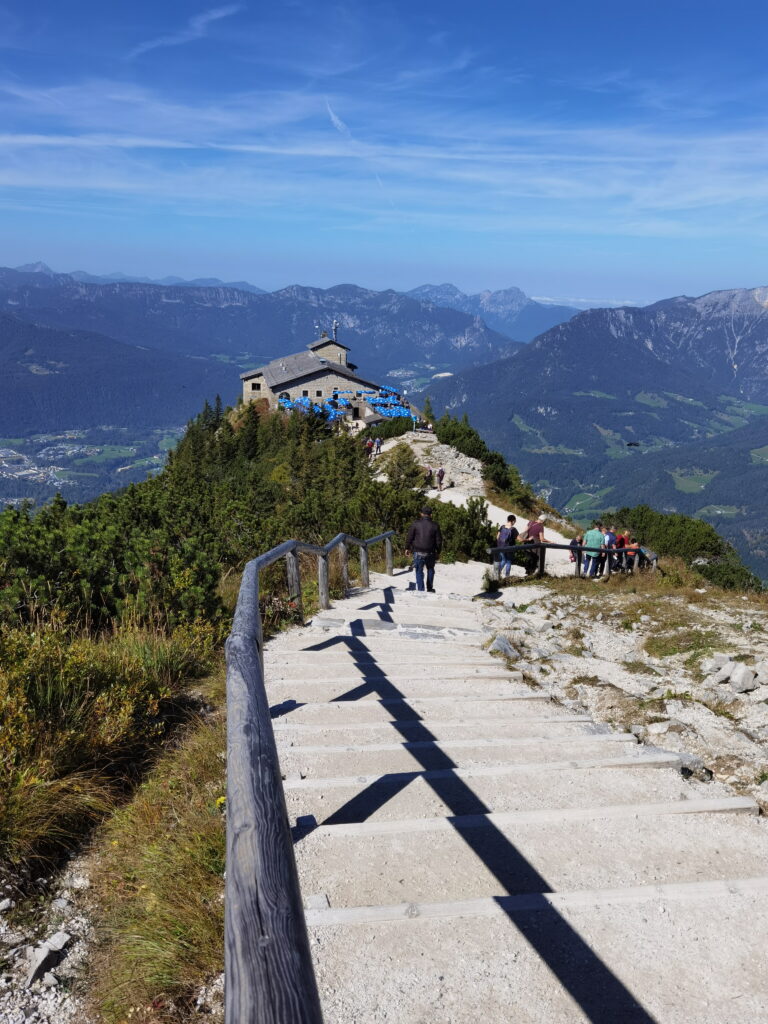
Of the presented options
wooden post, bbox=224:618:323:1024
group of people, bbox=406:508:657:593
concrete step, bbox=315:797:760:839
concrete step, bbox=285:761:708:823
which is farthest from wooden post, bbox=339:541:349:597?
wooden post, bbox=224:618:323:1024

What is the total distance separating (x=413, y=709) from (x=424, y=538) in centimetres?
770

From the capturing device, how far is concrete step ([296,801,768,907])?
281cm

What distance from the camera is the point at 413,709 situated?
17.1ft

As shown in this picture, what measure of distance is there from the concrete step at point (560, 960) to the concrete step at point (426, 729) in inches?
73.8

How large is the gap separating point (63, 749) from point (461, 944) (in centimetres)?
245

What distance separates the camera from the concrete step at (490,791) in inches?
137

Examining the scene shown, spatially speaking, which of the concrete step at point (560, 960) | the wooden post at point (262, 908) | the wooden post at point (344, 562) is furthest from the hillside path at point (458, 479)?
the wooden post at point (262, 908)

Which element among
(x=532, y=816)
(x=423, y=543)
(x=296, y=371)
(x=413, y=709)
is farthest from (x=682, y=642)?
(x=296, y=371)

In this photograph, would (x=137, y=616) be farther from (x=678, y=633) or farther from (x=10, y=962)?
(x=678, y=633)

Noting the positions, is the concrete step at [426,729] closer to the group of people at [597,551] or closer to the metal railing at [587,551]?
the metal railing at [587,551]

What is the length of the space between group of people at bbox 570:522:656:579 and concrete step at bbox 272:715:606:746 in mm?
11570

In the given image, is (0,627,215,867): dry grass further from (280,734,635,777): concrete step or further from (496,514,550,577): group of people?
(496,514,550,577): group of people

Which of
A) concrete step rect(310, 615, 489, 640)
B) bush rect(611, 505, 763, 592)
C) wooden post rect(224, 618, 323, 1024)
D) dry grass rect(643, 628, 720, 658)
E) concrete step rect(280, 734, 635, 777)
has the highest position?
wooden post rect(224, 618, 323, 1024)

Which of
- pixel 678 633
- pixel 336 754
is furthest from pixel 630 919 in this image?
pixel 678 633
